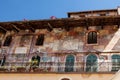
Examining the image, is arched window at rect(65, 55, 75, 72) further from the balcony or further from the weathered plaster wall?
the weathered plaster wall

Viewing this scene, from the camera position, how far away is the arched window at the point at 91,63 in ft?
54.6

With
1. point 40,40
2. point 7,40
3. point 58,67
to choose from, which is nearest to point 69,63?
point 58,67

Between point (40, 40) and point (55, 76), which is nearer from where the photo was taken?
point (55, 76)

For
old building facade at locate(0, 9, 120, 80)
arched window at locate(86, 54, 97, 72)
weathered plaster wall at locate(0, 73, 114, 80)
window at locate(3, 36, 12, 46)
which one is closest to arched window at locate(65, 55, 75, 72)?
old building facade at locate(0, 9, 120, 80)

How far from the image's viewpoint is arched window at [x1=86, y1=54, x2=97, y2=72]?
656 inches

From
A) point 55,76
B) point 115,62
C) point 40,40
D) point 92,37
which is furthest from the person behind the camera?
point 40,40

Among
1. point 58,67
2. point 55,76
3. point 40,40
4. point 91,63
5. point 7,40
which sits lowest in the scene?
point 55,76

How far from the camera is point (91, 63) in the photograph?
56.0 ft

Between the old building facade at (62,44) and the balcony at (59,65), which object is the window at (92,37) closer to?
the old building facade at (62,44)

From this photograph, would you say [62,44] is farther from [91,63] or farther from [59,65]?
[91,63]

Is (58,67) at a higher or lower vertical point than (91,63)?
lower

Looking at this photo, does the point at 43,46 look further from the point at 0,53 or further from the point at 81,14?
the point at 81,14

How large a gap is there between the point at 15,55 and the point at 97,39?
22.6ft

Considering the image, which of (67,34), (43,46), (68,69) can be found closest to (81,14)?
(67,34)
